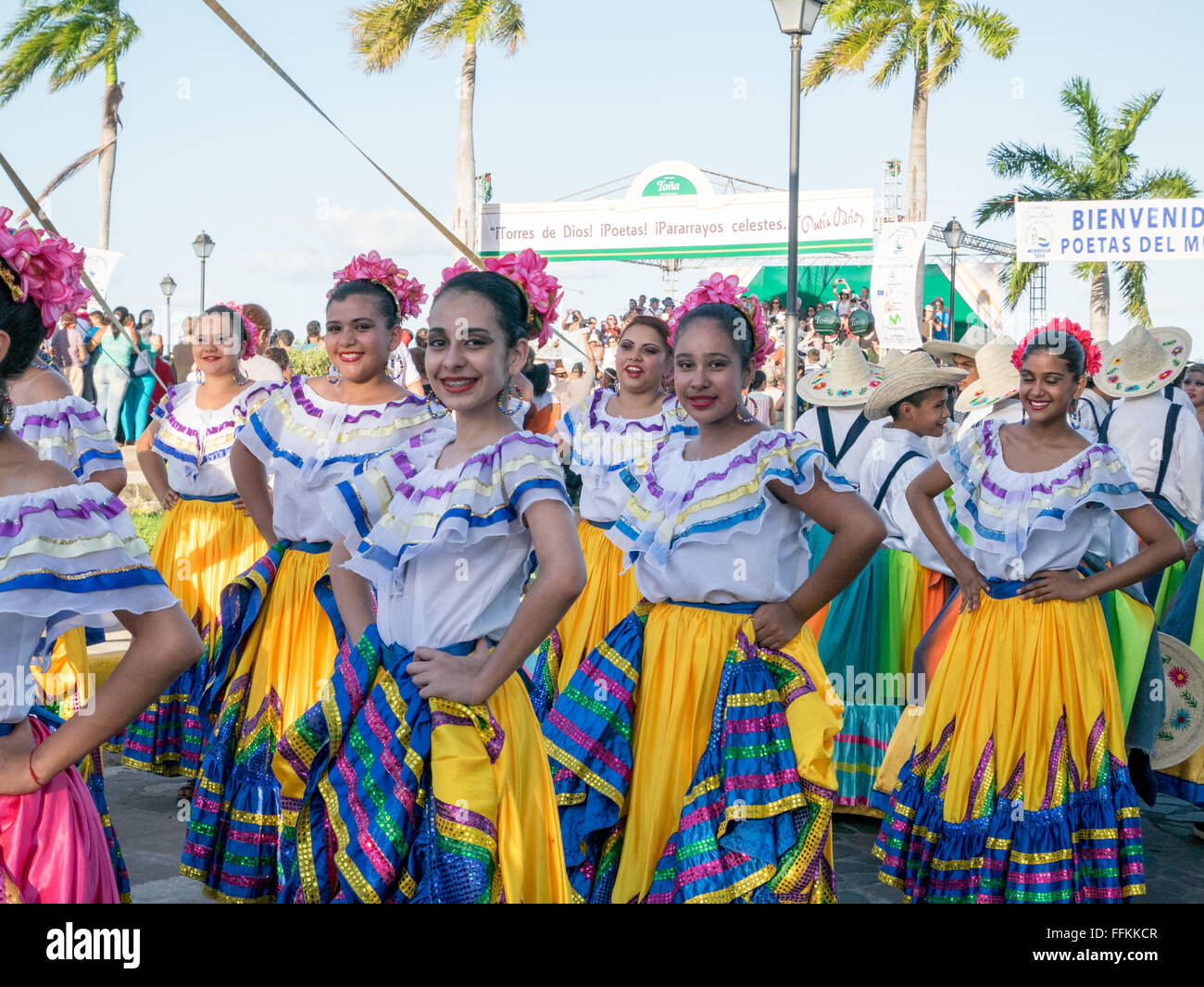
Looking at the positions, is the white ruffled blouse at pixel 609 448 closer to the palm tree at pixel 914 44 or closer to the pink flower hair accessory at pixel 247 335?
the pink flower hair accessory at pixel 247 335

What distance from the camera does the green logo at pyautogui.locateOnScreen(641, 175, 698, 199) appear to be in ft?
80.8

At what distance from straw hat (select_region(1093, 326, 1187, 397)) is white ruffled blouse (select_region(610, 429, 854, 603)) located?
12.1 ft

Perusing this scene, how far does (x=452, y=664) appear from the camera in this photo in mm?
2742

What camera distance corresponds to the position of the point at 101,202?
24609 mm

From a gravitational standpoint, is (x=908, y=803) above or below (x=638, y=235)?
below

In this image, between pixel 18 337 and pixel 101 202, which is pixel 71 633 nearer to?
pixel 18 337

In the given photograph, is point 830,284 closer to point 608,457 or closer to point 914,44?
point 914,44

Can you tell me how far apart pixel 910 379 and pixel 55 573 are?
4560mm

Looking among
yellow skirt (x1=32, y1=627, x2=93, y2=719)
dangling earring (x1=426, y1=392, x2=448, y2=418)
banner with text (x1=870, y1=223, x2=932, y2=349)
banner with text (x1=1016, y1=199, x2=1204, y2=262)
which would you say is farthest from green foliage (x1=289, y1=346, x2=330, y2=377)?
dangling earring (x1=426, y1=392, x2=448, y2=418)

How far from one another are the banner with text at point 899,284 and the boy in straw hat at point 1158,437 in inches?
508

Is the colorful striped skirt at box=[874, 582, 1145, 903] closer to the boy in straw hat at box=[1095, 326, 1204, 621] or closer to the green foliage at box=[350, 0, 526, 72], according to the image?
the boy in straw hat at box=[1095, 326, 1204, 621]
